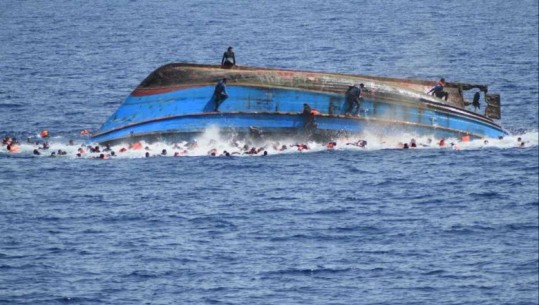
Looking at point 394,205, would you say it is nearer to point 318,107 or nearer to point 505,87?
point 318,107

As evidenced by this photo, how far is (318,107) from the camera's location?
11638 centimetres

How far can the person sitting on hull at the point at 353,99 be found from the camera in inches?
4596

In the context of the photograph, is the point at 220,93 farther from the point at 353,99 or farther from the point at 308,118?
the point at 353,99

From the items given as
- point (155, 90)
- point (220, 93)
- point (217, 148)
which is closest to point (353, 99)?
point (220, 93)

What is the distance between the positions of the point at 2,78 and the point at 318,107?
61245 millimetres

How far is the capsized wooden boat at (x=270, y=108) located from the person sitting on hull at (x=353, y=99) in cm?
30

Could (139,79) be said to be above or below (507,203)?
above

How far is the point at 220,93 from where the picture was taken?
115 metres

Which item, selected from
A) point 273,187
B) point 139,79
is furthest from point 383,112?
point 139,79

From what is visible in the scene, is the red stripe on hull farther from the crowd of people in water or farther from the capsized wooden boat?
the crowd of people in water

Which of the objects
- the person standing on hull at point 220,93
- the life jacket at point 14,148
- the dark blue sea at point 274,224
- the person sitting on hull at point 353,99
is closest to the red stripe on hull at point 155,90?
the person standing on hull at point 220,93

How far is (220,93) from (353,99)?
32.8 ft

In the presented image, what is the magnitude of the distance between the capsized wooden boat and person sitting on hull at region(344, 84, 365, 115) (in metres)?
0.30

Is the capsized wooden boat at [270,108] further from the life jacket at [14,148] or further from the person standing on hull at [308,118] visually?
the life jacket at [14,148]
